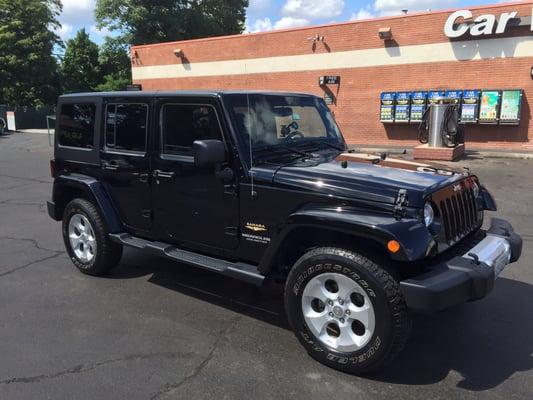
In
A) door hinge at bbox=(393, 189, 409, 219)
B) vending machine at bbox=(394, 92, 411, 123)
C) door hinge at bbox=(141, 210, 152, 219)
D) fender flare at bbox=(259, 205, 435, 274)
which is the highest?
vending machine at bbox=(394, 92, 411, 123)

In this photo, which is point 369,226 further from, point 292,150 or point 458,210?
point 292,150

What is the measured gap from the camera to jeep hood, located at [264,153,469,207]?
10.7 feet

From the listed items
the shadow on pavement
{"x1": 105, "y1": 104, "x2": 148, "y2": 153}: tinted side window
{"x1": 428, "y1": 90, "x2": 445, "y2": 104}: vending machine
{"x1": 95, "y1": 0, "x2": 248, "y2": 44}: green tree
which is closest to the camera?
the shadow on pavement

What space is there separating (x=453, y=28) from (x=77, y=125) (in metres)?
15.4

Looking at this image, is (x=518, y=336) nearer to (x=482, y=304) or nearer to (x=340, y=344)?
(x=482, y=304)

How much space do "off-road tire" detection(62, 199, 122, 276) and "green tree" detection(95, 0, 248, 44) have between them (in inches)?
1368

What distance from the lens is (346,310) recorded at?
131 inches

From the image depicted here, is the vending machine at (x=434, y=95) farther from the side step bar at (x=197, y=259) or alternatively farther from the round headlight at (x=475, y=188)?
the side step bar at (x=197, y=259)

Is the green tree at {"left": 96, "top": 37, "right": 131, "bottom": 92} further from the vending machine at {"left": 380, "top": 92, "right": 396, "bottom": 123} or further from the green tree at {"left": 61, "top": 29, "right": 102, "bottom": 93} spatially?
the vending machine at {"left": 380, "top": 92, "right": 396, "bottom": 123}

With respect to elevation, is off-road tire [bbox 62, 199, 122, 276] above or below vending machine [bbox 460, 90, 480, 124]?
below

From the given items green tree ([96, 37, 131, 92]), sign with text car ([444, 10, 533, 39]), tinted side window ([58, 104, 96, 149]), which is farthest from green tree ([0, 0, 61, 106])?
tinted side window ([58, 104, 96, 149])

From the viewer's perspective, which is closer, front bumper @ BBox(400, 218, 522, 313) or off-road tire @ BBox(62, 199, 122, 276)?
front bumper @ BBox(400, 218, 522, 313)

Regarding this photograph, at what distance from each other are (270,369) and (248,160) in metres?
1.55

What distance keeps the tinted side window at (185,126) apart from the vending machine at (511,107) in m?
15.4
